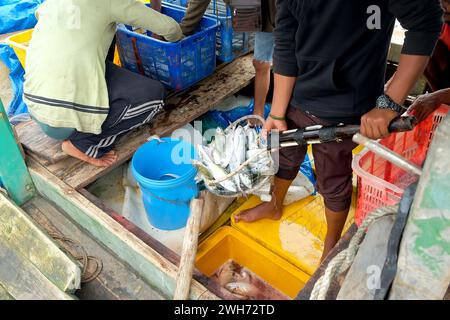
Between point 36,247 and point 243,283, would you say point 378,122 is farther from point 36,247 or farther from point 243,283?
point 36,247

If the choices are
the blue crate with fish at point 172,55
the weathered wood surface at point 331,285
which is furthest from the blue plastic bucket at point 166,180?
the weathered wood surface at point 331,285

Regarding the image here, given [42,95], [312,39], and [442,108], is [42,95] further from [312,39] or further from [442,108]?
[442,108]

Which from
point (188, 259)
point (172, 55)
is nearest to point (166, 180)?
point (188, 259)

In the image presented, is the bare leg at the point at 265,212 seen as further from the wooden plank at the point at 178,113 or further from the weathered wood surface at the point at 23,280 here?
the weathered wood surface at the point at 23,280

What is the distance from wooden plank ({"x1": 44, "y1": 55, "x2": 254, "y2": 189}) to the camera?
2729 millimetres

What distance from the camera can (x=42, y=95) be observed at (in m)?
2.53

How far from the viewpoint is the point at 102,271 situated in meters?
2.38

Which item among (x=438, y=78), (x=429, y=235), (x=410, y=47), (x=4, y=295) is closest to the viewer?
(x=429, y=235)

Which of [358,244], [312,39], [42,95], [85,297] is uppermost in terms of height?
[312,39]

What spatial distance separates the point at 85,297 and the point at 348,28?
2111mm

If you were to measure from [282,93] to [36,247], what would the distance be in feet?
5.87

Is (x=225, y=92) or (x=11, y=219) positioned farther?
(x=225, y=92)

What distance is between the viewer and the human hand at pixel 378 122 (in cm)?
170
